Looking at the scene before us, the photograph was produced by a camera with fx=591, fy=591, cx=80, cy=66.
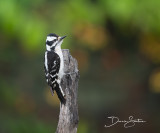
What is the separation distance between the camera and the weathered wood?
4910 millimetres

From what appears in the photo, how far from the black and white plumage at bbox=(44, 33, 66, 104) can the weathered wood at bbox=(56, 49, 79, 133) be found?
864mm

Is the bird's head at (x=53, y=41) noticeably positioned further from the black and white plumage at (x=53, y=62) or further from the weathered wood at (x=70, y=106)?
the weathered wood at (x=70, y=106)

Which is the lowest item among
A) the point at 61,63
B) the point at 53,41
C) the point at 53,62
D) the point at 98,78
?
the point at 61,63

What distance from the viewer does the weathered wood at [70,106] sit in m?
4.91

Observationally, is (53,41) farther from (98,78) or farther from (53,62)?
(98,78)

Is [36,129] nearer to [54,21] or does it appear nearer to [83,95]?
[54,21]

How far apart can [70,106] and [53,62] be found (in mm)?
1639

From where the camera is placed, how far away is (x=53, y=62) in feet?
21.8

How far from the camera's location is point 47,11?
24.8ft

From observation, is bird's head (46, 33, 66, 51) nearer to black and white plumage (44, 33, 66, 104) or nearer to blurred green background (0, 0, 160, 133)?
black and white plumage (44, 33, 66, 104)

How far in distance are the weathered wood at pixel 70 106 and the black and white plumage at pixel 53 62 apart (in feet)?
2.83

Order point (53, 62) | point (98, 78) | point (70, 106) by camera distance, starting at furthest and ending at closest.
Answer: point (98, 78) < point (53, 62) < point (70, 106)

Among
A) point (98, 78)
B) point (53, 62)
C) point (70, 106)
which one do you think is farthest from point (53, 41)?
point (98, 78)

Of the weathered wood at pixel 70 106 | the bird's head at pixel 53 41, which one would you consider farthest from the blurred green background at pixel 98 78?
the weathered wood at pixel 70 106
